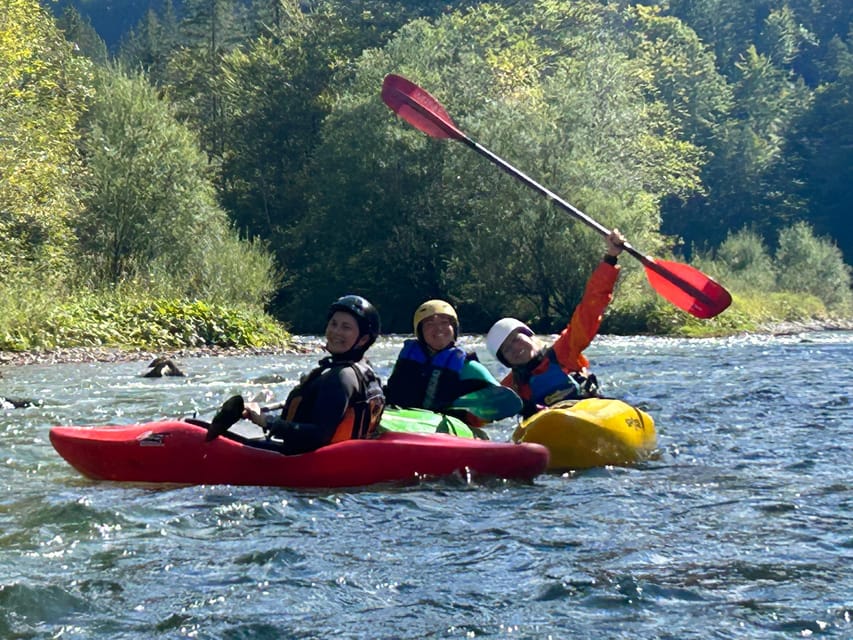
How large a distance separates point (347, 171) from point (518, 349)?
2305cm

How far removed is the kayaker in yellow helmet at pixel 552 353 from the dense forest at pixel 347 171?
12.8m

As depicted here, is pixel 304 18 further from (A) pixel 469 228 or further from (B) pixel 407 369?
(B) pixel 407 369

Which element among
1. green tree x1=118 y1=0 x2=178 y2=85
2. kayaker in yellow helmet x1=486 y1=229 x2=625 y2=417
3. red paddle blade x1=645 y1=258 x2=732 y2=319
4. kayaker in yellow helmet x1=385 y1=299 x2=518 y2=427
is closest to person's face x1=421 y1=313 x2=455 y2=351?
kayaker in yellow helmet x1=385 y1=299 x2=518 y2=427

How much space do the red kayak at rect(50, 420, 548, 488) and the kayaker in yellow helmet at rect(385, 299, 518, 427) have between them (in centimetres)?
95

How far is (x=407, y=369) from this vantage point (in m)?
7.97

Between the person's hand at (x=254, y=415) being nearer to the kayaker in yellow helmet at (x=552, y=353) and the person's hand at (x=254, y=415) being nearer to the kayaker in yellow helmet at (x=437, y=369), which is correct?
the kayaker in yellow helmet at (x=437, y=369)

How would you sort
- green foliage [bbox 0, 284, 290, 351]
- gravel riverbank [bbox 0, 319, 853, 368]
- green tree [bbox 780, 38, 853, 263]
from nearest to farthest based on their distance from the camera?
gravel riverbank [bbox 0, 319, 853, 368] < green foliage [bbox 0, 284, 290, 351] < green tree [bbox 780, 38, 853, 263]

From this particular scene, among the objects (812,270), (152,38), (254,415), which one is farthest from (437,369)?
(152,38)

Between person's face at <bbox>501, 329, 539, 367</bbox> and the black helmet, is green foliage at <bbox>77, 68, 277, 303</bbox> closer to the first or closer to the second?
person's face at <bbox>501, 329, 539, 367</bbox>

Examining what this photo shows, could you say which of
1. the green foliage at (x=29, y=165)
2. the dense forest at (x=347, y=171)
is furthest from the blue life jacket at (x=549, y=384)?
the green foliage at (x=29, y=165)

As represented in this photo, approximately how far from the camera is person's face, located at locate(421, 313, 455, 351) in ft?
25.8

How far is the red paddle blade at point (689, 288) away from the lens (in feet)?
30.7

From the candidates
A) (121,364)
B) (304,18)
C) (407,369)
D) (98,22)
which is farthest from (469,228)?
(98,22)

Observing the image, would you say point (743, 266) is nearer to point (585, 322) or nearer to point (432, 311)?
point (585, 322)
